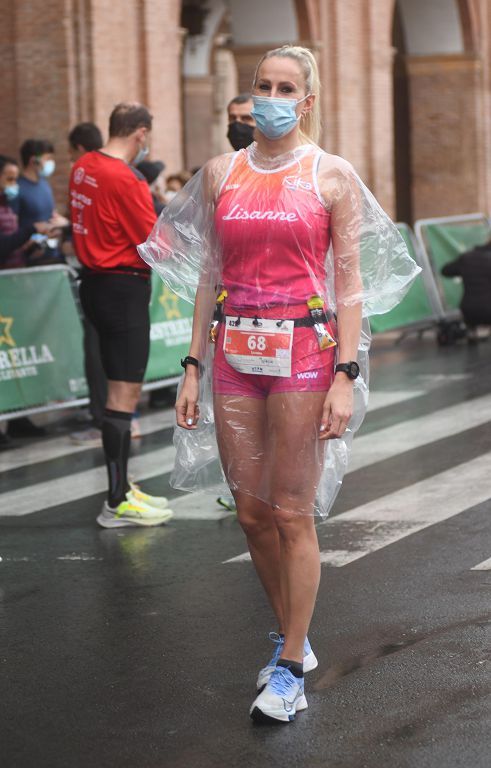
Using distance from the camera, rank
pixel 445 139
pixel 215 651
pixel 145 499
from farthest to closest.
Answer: pixel 445 139 < pixel 145 499 < pixel 215 651

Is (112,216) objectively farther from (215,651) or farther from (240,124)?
(215,651)

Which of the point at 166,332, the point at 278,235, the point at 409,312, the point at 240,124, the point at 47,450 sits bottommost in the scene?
the point at 409,312

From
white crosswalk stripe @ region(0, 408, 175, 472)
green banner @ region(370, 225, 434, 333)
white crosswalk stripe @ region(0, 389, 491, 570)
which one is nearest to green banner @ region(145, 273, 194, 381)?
white crosswalk stripe @ region(0, 389, 491, 570)

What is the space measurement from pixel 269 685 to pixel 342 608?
4.25 ft

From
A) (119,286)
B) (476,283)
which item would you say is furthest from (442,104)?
(119,286)

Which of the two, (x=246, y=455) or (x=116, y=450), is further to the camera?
(x=116, y=450)

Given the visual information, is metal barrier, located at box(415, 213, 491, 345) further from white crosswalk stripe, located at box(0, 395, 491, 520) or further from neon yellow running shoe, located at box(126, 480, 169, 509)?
neon yellow running shoe, located at box(126, 480, 169, 509)

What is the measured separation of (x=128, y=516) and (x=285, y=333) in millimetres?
3231

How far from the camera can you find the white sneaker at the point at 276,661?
16.2 feet

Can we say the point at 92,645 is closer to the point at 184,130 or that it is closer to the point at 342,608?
the point at 342,608

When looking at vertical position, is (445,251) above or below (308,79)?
below

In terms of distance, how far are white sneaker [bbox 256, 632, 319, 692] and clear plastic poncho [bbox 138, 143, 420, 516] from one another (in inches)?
18.5

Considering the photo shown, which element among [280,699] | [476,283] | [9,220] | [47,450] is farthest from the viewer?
[476,283]

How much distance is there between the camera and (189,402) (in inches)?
200
